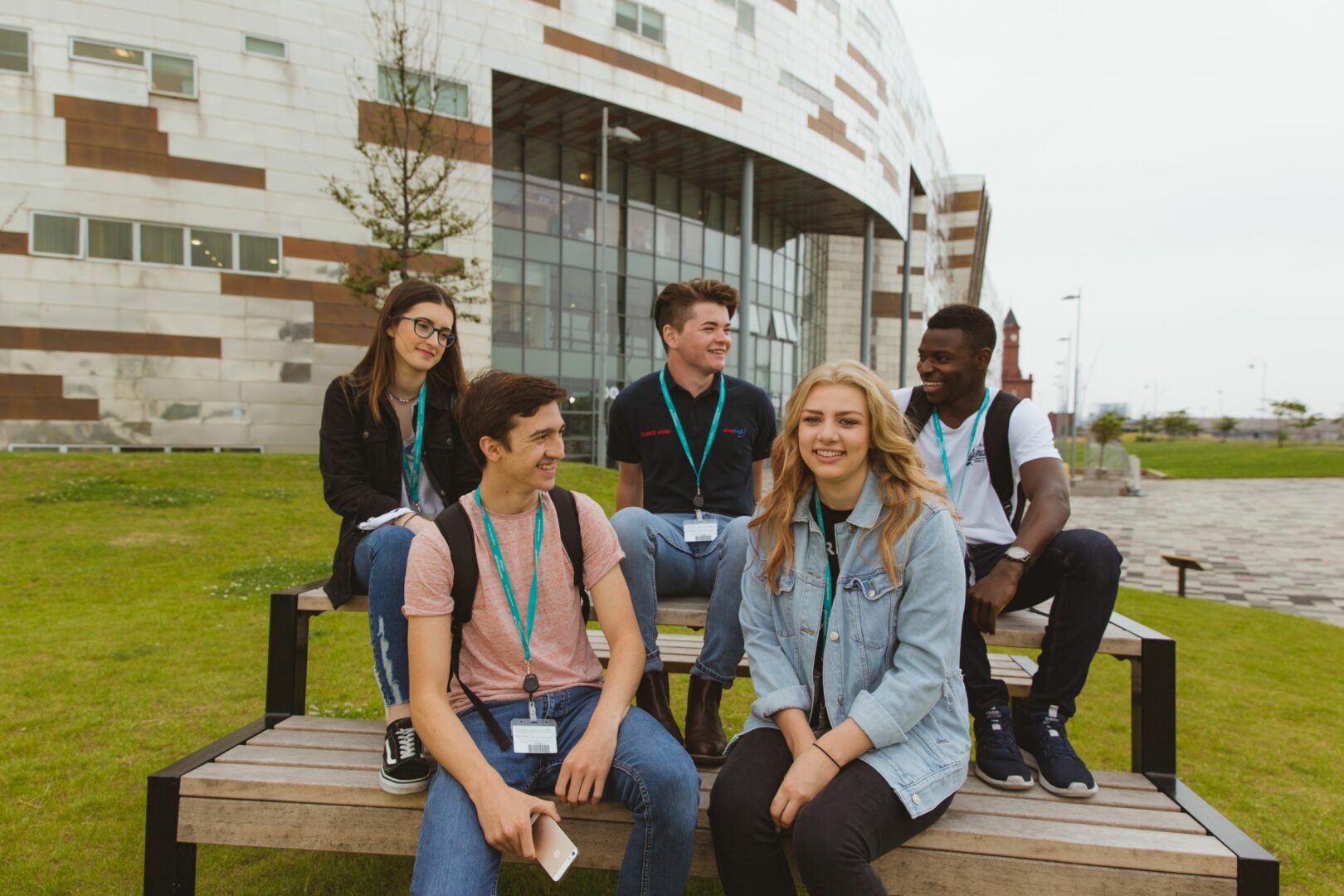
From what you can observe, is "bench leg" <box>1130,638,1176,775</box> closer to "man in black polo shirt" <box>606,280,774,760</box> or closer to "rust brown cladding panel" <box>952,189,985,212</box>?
"man in black polo shirt" <box>606,280,774,760</box>

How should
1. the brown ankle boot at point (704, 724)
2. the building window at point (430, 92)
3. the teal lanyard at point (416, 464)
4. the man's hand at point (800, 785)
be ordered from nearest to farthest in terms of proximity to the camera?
the man's hand at point (800, 785) → the brown ankle boot at point (704, 724) → the teal lanyard at point (416, 464) → the building window at point (430, 92)

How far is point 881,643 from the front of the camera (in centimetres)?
244

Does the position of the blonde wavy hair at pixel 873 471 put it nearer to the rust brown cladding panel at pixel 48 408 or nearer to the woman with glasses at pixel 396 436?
the woman with glasses at pixel 396 436

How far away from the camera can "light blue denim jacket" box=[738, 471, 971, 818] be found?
90.8 inches

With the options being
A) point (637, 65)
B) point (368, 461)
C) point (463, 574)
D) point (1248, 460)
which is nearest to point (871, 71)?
point (637, 65)

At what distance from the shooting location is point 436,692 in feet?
7.82

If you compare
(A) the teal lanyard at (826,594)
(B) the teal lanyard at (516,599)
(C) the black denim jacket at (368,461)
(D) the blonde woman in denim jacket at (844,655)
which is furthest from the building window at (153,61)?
(A) the teal lanyard at (826,594)

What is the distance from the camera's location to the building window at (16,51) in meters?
16.0

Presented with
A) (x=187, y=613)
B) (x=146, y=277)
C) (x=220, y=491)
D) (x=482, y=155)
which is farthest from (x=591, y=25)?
(x=187, y=613)

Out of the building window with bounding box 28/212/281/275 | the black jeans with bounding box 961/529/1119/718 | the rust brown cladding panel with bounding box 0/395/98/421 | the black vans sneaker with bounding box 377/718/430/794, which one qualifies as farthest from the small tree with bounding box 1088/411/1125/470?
the black vans sneaker with bounding box 377/718/430/794

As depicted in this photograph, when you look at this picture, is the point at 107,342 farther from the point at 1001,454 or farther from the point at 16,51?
the point at 1001,454

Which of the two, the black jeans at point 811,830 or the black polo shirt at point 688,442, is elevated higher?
the black polo shirt at point 688,442

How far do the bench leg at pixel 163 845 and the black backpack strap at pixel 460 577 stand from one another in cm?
90

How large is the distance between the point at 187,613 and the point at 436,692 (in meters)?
5.30
